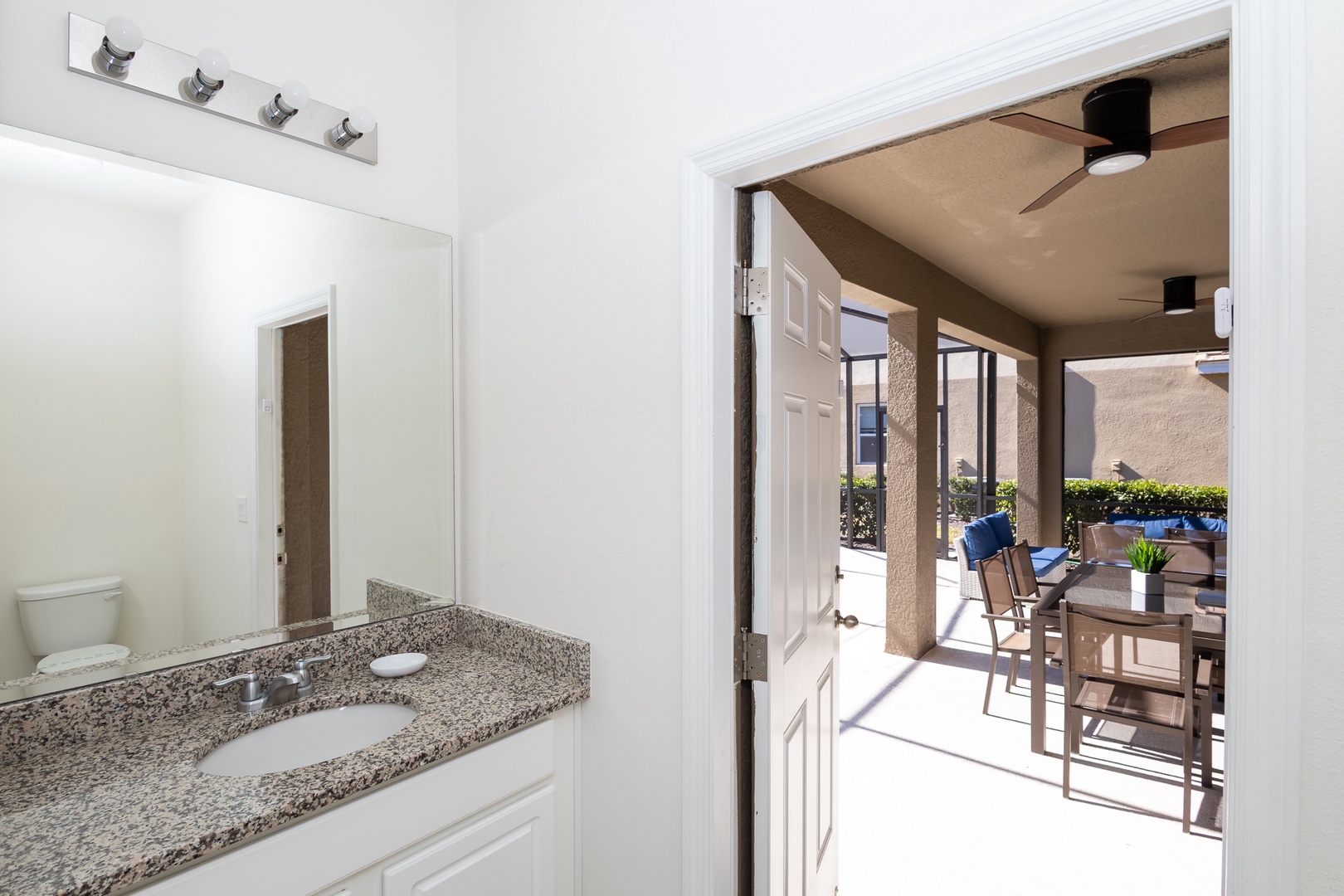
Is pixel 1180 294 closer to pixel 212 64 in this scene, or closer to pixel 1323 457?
pixel 1323 457

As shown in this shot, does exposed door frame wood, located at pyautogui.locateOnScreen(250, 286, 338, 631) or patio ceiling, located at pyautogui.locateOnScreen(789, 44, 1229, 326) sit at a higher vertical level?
patio ceiling, located at pyautogui.locateOnScreen(789, 44, 1229, 326)

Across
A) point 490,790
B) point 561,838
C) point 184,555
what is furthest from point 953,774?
point 184,555

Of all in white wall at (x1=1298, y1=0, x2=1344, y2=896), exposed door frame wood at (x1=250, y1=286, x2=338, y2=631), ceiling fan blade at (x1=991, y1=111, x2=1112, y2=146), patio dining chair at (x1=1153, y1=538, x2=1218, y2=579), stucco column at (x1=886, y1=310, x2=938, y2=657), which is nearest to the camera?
white wall at (x1=1298, y1=0, x2=1344, y2=896)

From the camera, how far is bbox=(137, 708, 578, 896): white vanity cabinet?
1.05 m

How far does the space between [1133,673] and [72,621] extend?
329 cm

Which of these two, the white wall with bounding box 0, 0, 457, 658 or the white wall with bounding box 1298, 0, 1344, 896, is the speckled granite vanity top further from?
the white wall with bounding box 1298, 0, 1344, 896

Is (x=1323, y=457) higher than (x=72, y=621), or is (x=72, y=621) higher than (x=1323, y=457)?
(x=1323, y=457)

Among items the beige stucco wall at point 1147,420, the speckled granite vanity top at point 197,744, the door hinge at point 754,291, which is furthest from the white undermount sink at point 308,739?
the beige stucco wall at point 1147,420

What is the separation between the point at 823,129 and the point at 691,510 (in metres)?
0.74

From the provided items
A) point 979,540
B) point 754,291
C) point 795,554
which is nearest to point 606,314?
point 754,291

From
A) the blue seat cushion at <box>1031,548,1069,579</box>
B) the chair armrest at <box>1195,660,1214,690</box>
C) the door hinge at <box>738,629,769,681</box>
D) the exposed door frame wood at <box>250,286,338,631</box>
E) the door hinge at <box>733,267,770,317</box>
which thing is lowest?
the blue seat cushion at <box>1031,548,1069,579</box>

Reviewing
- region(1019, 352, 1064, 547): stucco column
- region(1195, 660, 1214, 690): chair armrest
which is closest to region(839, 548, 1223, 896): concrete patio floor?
region(1195, 660, 1214, 690): chair armrest

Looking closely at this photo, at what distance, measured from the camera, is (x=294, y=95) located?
1495 millimetres

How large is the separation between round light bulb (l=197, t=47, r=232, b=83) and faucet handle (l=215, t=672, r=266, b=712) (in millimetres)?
1246
